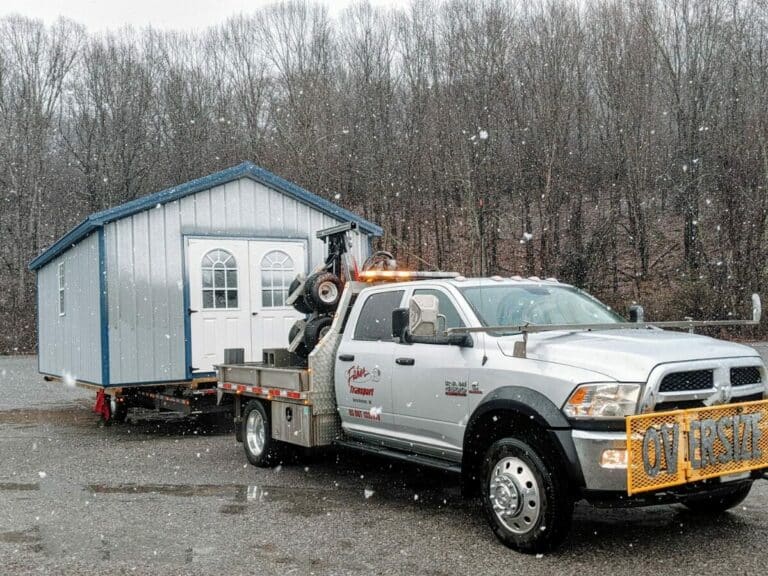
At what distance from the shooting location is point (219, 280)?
518 inches

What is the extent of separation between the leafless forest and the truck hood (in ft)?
64.3

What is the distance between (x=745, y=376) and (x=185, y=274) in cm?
919

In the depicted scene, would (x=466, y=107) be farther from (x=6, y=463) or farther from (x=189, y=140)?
(x=6, y=463)

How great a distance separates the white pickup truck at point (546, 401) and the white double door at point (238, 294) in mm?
5627

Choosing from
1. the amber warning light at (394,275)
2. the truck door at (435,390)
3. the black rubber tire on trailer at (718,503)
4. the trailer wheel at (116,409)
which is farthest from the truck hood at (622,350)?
the trailer wheel at (116,409)

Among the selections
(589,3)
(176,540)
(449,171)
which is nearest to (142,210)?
(176,540)

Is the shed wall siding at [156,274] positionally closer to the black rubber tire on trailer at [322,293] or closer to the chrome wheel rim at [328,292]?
the black rubber tire on trailer at [322,293]

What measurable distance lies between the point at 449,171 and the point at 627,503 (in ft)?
81.2

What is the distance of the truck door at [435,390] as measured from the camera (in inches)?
243

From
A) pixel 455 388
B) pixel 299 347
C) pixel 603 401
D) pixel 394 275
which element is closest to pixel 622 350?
pixel 603 401

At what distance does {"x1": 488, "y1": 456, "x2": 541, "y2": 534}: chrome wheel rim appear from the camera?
17.6 feet

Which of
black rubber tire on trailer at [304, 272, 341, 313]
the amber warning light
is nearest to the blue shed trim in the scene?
black rubber tire on trailer at [304, 272, 341, 313]

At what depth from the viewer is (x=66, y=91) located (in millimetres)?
40438

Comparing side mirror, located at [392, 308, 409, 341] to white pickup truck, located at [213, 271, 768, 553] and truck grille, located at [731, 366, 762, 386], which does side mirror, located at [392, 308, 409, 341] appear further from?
truck grille, located at [731, 366, 762, 386]
